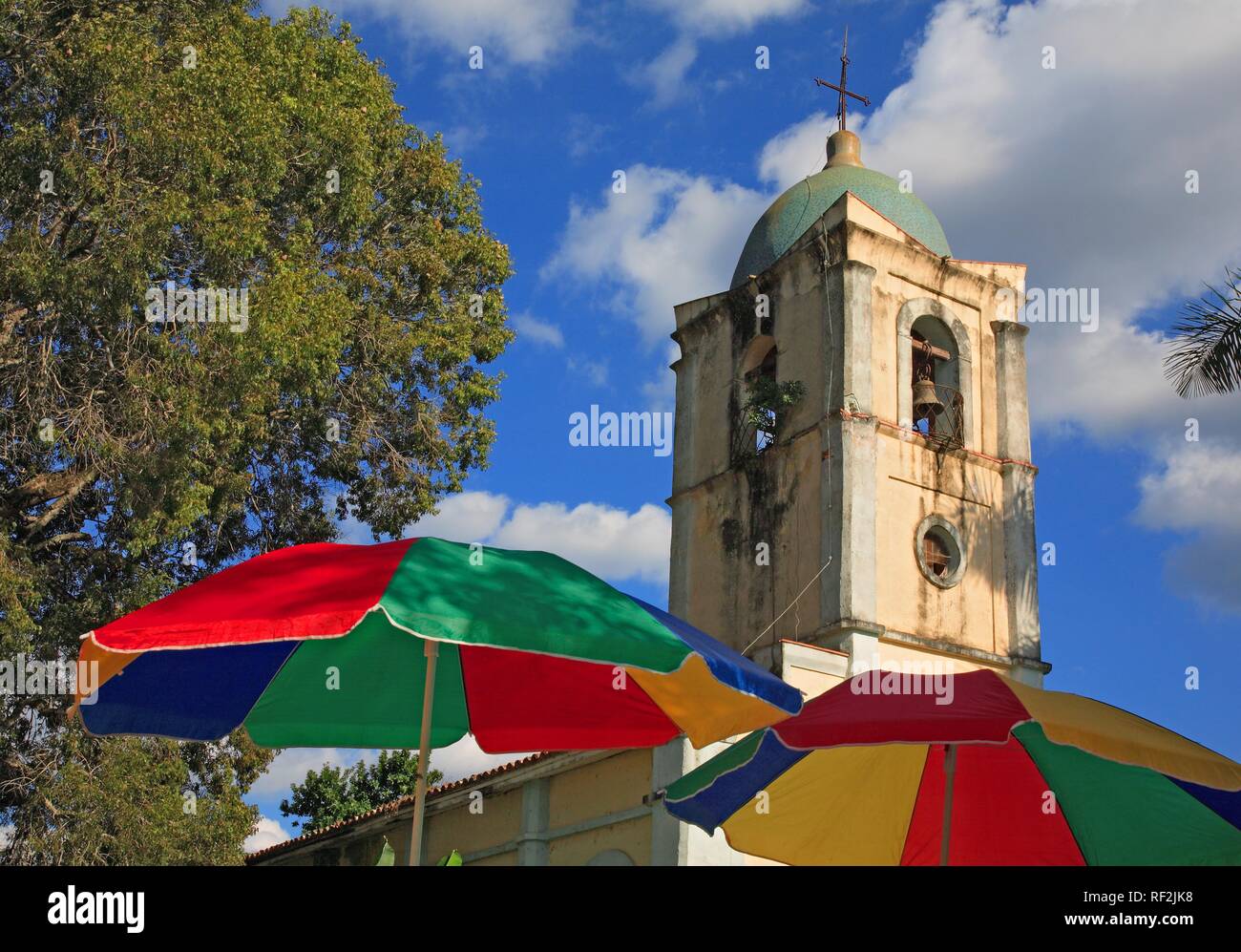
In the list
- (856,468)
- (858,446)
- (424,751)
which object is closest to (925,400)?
(858,446)

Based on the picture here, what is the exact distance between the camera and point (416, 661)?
23.4ft

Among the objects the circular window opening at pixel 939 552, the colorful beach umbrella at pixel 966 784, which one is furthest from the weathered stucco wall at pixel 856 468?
the colorful beach umbrella at pixel 966 784

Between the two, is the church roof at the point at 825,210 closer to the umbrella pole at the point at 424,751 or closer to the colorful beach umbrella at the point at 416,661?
the colorful beach umbrella at the point at 416,661

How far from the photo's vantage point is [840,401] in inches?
719

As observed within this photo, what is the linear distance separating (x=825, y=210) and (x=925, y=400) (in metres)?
3.65

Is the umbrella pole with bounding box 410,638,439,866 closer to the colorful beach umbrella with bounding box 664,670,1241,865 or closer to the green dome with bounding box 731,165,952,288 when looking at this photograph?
the colorful beach umbrella with bounding box 664,670,1241,865

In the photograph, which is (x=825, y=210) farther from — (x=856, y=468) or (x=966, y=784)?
(x=966, y=784)

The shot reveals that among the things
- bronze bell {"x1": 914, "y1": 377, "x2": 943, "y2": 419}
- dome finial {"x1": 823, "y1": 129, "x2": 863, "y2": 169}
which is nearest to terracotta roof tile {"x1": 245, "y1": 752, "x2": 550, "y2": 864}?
bronze bell {"x1": 914, "y1": 377, "x2": 943, "y2": 419}

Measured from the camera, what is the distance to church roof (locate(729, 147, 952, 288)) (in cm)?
2064

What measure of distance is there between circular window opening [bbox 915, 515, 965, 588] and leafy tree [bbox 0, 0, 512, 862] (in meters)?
7.57

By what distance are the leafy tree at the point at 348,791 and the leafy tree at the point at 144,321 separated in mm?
20434
